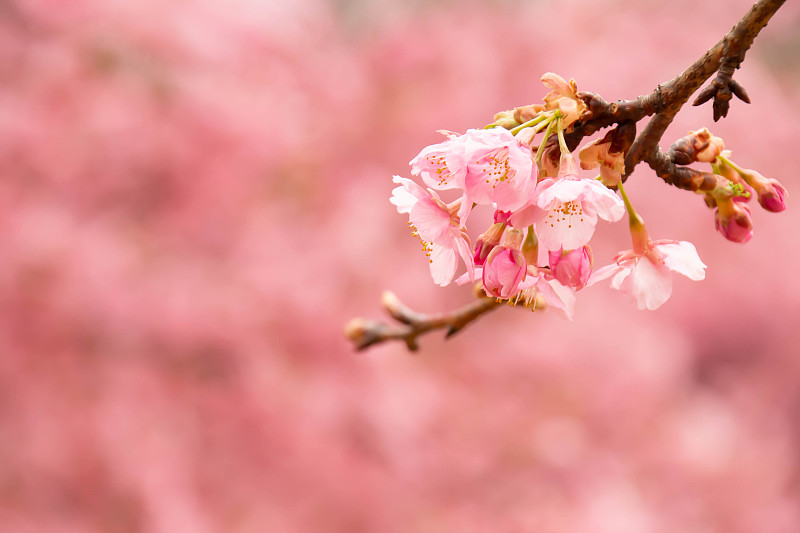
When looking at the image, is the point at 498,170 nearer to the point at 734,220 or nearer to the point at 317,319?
the point at 734,220

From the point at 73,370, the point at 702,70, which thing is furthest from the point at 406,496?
the point at 702,70

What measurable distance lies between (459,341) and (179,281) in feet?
2.42

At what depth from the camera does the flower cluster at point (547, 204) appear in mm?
313

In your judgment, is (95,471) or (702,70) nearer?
(702,70)

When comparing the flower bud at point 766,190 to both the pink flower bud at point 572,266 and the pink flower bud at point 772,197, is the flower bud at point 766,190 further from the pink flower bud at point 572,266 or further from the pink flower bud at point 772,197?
the pink flower bud at point 572,266

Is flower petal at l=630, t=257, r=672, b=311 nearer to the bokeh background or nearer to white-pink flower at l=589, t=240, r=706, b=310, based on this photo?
white-pink flower at l=589, t=240, r=706, b=310

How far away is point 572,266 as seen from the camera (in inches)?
12.9

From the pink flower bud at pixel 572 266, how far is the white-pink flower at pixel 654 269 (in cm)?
4

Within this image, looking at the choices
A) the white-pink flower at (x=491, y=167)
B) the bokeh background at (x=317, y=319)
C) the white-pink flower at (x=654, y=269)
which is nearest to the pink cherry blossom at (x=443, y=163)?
the white-pink flower at (x=491, y=167)

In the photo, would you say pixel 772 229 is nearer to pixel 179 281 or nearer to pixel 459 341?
pixel 459 341

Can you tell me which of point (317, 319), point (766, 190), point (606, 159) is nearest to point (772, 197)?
point (766, 190)

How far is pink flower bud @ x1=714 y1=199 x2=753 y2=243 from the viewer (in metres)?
0.37

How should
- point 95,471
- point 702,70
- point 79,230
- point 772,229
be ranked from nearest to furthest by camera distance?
point 702,70, point 95,471, point 79,230, point 772,229

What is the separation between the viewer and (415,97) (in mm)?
1831
